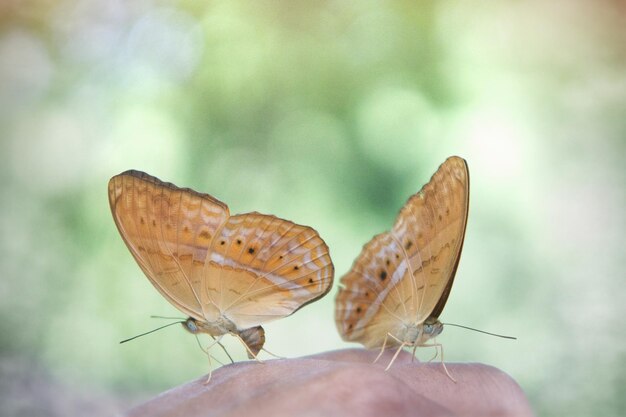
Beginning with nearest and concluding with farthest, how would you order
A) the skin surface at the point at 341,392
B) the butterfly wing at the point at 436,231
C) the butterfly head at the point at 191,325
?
the skin surface at the point at 341,392, the butterfly wing at the point at 436,231, the butterfly head at the point at 191,325

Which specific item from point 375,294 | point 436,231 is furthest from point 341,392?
point 375,294

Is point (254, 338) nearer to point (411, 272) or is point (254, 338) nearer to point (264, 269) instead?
point (264, 269)

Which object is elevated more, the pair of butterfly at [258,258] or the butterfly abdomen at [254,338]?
the pair of butterfly at [258,258]

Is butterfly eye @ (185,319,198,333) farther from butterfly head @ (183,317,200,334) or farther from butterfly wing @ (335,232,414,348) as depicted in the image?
butterfly wing @ (335,232,414,348)

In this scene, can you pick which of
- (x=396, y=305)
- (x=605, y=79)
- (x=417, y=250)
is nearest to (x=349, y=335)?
(x=396, y=305)

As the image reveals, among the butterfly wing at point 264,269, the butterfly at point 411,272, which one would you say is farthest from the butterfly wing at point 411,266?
the butterfly wing at point 264,269

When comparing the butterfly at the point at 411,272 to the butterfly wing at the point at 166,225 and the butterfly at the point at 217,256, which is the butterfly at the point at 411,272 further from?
the butterfly wing at the point at 166,225

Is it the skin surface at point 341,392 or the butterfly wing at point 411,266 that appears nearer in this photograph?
the skin surface at point 341,392

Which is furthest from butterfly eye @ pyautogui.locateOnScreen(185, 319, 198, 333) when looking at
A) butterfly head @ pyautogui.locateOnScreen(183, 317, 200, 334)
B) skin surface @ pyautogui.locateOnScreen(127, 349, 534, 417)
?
skin surface @ pyautogui.locateOnScreen(127, 349, 534, 417)
